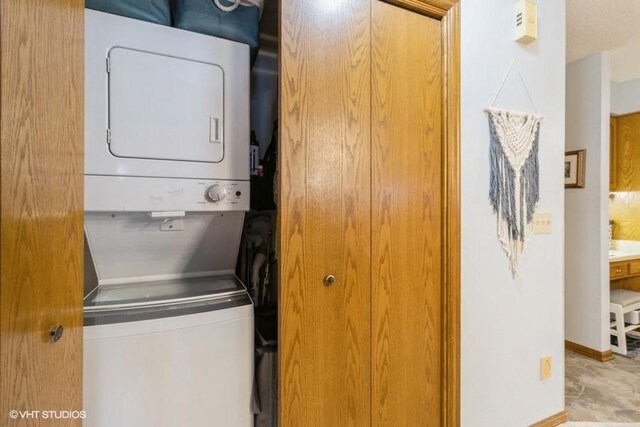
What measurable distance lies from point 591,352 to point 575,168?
5.23ft

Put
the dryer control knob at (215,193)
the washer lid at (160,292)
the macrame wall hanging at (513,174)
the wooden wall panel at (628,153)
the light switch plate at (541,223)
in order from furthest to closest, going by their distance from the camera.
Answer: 1. the wooden wall panel at (628,153)
2. the light switch plate at (541,223)
3. the macrame wall hanging at (513,174)
4. the dryer control knob at (215,193)
5. the washer lid at (160,292)

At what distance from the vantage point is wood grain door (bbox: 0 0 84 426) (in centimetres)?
62

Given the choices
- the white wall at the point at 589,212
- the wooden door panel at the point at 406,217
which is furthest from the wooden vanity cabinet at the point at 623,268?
the wooden door panel at the point at 406,217

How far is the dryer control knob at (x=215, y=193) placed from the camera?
1.18 m

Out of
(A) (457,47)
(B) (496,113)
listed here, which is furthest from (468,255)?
(A) (457,47)

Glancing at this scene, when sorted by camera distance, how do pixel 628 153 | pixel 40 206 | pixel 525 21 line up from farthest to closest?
pixel 628 153
pixel 525 21
pixel 40 206

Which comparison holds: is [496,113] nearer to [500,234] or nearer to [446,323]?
[500,234]

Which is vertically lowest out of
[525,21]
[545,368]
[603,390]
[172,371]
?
[603,390]


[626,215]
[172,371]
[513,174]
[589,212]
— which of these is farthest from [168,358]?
[626,215]

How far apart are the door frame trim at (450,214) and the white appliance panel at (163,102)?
897mm

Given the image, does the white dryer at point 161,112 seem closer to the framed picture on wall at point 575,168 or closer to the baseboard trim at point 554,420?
the baseboard trim at point 554,420

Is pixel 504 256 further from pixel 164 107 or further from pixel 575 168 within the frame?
pixel 575 168

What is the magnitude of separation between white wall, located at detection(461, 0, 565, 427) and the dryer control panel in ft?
3.52

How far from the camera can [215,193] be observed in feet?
3.88
